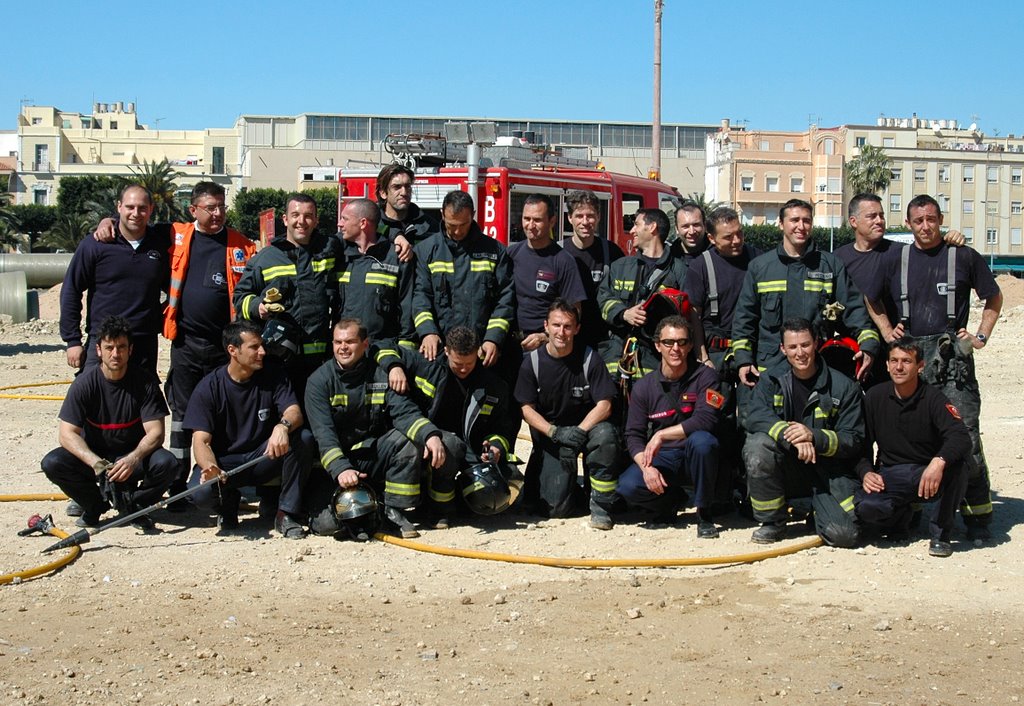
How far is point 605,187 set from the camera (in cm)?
1662

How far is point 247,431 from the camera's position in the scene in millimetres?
7090

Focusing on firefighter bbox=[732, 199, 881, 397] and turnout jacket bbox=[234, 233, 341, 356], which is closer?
firefighter bbox=[732, 199, 881, 397]

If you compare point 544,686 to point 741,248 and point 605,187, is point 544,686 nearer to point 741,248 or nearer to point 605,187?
point 741,248

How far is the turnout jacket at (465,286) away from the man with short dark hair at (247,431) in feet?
3.57

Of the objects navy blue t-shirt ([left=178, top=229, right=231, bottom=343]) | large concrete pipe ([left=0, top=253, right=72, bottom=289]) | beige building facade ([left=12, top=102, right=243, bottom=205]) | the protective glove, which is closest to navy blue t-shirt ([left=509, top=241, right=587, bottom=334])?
the protective glove

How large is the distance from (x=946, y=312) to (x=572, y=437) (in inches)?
96.7

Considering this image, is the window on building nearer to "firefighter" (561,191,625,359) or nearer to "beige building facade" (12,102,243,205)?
"beige building facade" (12,102,243,205)

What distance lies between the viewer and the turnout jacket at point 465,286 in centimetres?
765

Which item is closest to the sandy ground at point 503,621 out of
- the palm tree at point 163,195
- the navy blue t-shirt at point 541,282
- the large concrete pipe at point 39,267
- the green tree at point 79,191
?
the navy blue t-shirt at point 541,282

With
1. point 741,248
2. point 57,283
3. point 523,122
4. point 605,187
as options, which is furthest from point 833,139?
point 741,248

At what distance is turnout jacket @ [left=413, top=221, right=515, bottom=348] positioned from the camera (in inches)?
301

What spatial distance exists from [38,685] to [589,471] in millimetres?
3845

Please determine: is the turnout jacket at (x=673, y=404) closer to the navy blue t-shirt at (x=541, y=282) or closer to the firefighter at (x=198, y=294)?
the navy blue t-shirt at (x=541, y=282)

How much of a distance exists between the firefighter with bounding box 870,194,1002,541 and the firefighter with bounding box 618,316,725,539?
1.30 meters
